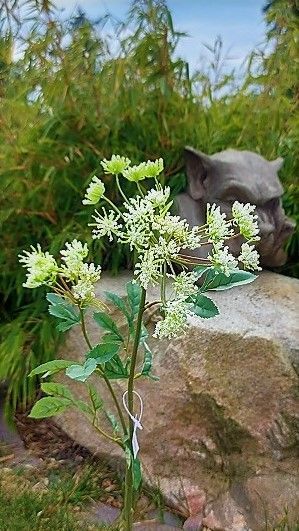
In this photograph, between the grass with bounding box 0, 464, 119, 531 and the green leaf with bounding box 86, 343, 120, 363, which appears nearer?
the green leaf with bounding box 86, 343, 120, 363

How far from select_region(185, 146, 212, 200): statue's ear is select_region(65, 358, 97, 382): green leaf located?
1294 millimetres

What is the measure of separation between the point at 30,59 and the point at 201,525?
1824 millimetres

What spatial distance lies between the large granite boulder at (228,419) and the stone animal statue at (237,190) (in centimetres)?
37

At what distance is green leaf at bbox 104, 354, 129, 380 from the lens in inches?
61.5

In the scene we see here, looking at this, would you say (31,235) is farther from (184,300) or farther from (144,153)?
(184,300)

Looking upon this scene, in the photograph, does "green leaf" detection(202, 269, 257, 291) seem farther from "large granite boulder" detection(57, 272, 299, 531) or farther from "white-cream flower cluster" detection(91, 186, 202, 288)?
"large granite boulder" detection(57, 272, 299, 531)

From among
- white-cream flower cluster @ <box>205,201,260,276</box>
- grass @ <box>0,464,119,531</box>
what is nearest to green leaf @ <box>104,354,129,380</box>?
white-cream flower cluster @ <box>205,201,260,276</box>

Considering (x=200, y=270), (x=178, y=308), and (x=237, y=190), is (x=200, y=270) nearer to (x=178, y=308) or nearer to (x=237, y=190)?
(x=178, y=308)

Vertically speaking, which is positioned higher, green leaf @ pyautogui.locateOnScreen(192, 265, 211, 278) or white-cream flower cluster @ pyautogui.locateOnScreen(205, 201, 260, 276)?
white-cream flower cluster @ pyautogui.locateOnScreen(205, 201, 260, 276)

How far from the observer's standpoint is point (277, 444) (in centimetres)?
217

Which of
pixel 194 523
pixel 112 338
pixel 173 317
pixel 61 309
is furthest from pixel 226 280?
pixel 194 523

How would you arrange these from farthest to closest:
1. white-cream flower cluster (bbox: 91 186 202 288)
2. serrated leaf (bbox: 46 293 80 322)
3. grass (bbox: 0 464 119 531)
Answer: grass (bbox: 0 464 119 531)
serrated leaf (bbox: 46 293 80 322)
white-cream flower cluster (bbox: 91 186 202 288)

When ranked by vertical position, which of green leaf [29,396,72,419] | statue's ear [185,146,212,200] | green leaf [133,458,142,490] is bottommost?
green leaf [133,458,142,490]

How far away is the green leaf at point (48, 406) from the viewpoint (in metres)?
1.56
